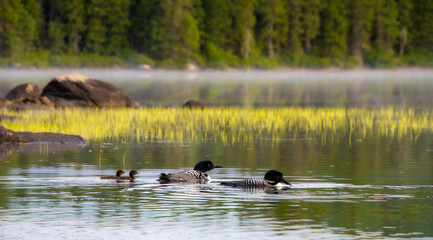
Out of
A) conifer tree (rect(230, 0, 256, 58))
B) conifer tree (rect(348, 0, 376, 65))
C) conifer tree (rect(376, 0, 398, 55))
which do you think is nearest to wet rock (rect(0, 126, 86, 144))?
conifer tree (rect(230, 0, 256, 58))

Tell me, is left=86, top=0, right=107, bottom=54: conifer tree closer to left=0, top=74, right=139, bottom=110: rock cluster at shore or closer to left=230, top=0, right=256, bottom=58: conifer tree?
left=230, top=0, right=256, bottom=58: conifer tree

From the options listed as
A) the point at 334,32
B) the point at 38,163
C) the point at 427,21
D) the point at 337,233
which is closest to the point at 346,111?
the point at 38,163

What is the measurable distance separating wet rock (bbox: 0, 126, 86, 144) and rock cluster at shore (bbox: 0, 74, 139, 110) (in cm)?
1503

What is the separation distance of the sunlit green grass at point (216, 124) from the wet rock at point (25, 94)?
3916 mm

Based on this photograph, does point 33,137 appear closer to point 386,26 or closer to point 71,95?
point 71,95

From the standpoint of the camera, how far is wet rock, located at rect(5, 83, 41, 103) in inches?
1742

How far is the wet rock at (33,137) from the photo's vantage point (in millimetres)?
27156

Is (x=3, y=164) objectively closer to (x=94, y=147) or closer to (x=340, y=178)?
(x=94, y=147)

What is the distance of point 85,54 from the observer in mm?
138875

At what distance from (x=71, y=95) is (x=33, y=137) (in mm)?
17160

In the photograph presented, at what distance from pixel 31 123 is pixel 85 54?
10719 cm

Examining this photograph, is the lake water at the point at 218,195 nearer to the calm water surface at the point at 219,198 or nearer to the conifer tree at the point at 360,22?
the calm water surface at the point at 219,198

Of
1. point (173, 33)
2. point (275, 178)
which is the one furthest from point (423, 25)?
point (275, 178)

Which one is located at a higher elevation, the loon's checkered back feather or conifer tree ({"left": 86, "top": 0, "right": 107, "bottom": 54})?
conifer tree ({"left": 86, "top": 0, "right": 107, "bottom": 54})
